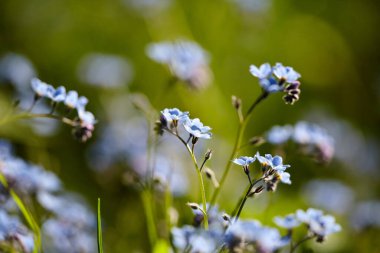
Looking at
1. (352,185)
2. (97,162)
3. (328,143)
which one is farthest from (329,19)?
(328,143)

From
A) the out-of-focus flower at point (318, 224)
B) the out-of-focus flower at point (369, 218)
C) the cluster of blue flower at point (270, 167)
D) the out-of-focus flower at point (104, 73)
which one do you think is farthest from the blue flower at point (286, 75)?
the out-of-focus flower at point (104, 73)

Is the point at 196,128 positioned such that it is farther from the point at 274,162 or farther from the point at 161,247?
the point at 161,247

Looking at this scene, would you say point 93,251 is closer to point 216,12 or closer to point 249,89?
point 249,89

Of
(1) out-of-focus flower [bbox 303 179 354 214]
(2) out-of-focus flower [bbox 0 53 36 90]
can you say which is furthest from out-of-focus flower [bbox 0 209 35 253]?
(1) out-of-focus flower [bbox 303 179 354 214]

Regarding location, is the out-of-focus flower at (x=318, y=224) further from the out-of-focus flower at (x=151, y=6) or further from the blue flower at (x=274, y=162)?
the out-of-focus flower at (x=151, y=6)

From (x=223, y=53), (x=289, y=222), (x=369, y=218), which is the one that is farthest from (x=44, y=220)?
(x=223, y=53)

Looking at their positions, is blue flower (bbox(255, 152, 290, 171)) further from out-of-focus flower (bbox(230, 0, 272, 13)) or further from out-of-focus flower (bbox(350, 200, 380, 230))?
out-of-focus flower (bbox(230, 0, 272, 13))
